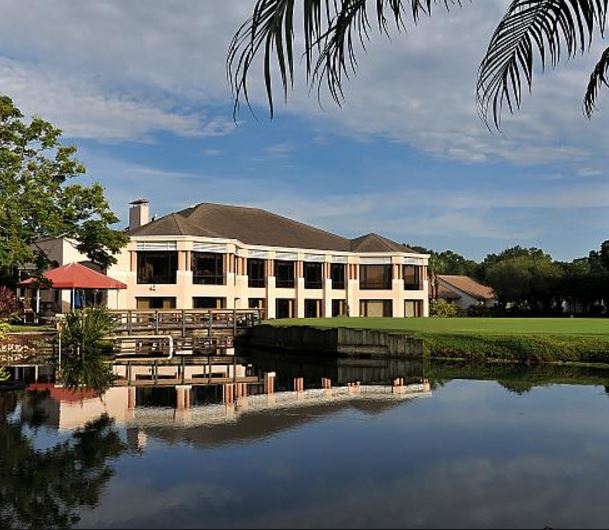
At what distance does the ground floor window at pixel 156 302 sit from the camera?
134 feet

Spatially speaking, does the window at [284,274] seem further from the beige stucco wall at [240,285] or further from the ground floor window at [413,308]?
the ground floor window at [413,308]

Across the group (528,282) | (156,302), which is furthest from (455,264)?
(156,302)

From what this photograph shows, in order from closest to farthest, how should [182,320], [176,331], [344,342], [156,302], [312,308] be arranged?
[344,342] → [182,320] → [176,331] → [156,302] → [312,308]

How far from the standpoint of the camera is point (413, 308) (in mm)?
51688

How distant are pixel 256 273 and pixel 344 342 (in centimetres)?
2090

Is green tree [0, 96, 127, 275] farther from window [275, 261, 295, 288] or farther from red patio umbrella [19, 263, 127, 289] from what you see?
Answer: window [275, 261, 295, 288]

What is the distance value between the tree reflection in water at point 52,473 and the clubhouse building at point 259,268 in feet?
90.9

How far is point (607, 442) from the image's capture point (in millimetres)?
11242

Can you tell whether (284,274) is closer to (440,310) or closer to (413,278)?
(413,278)

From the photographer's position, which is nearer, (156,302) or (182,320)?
(182,320)

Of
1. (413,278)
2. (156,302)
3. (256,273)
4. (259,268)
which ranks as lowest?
(156,302)

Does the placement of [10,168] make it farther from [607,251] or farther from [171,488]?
[607,251]

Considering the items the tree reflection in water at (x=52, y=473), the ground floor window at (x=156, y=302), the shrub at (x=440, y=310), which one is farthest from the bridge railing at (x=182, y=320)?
the shrub at (x=440, y=310)

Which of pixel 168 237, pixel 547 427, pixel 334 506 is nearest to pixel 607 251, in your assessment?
pixel 168 237
